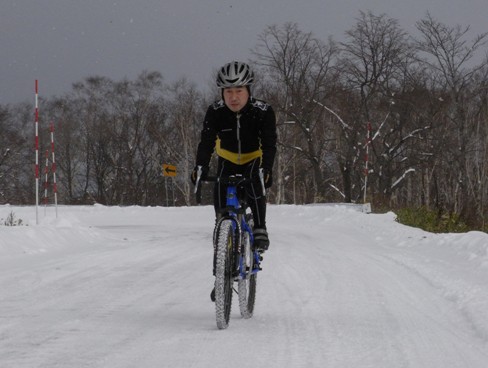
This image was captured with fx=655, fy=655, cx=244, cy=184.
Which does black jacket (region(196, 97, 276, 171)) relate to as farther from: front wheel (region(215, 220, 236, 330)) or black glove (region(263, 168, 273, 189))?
front wheel (region(215, 220, 236, 330))

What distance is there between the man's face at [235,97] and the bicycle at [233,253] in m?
0.58

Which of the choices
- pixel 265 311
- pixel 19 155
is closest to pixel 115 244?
pixel 265 311

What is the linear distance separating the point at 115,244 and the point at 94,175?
51706 millimetres

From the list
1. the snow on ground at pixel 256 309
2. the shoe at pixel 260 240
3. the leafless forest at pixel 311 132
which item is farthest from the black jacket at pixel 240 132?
the leafless forest at pixel 311 132

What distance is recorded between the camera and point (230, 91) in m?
5.37

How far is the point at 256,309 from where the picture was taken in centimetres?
593

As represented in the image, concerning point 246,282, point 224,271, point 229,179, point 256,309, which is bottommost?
point 256,309

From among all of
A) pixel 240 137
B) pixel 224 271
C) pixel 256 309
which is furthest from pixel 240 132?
pixel 256 309

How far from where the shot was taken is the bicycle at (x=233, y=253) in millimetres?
4899

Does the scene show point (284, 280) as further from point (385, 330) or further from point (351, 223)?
point (351, 223)

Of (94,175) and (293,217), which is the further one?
(94,175)

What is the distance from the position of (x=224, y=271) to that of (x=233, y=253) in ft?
0.91

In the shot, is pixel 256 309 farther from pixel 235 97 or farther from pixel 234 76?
pixel 234 76

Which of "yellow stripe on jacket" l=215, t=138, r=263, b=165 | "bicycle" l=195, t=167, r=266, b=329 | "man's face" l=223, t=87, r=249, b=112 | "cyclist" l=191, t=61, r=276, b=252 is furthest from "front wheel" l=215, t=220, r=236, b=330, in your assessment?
"man's face" l=223, t=87, r=249, b=112
